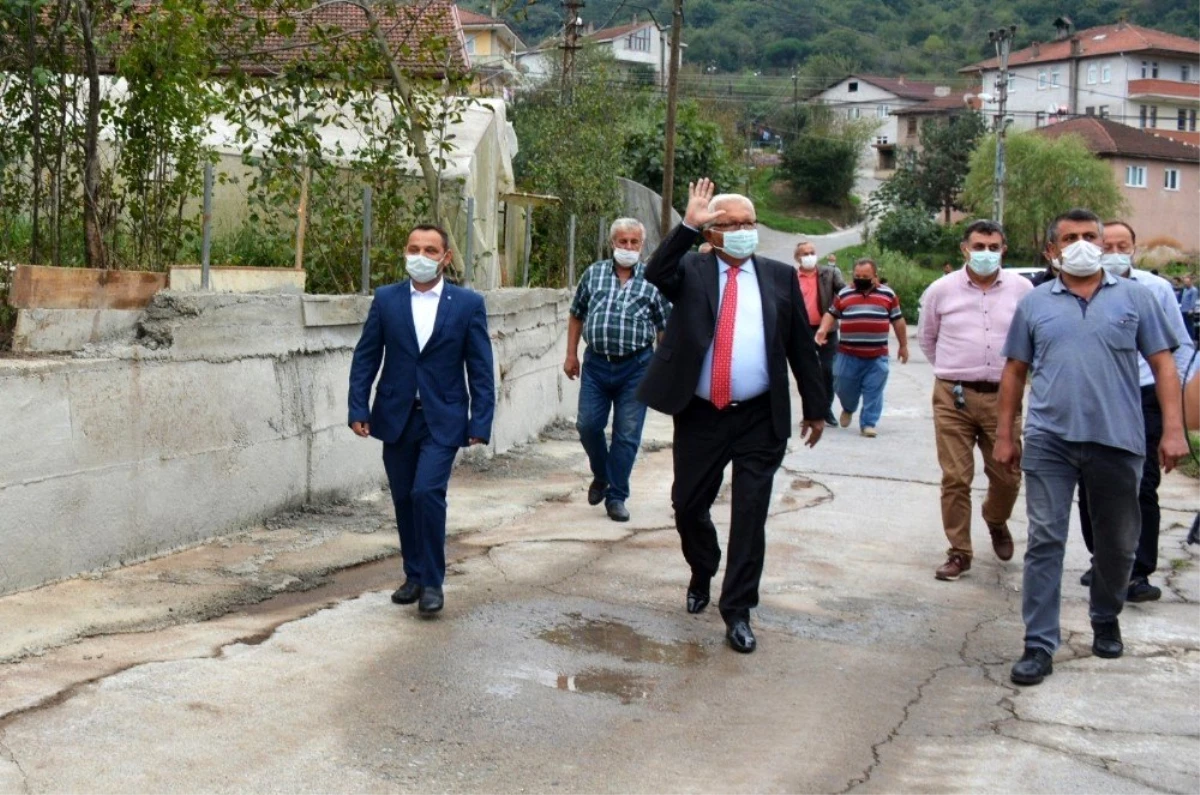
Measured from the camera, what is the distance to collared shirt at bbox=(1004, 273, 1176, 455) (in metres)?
5.92

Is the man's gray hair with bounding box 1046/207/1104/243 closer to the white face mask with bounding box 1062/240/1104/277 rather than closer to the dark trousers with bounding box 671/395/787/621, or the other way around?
the white face mask with bounding box 1062/240/1104/277

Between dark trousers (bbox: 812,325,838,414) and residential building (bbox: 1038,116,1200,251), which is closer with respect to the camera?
dark trousers (bbox: 812,325,838,414)

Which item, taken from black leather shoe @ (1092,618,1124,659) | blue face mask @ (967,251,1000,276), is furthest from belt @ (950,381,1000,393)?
black leather shoe @ (1092,618,1124,659)

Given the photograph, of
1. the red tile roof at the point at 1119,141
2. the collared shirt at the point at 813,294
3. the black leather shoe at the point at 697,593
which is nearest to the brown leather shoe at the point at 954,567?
the black leather shoe at the point at 697,593

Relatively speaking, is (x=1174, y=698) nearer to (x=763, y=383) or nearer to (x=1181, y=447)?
(x=1181, y=447)

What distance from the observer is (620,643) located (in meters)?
6.27

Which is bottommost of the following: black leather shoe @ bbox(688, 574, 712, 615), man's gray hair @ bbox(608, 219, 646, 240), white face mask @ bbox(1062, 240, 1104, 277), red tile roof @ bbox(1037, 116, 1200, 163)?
black leather shoe @ bbox(688, 574, 712, 615)

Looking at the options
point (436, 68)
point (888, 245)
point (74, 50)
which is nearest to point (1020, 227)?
point (888, 245)

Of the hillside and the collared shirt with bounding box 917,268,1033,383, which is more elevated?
the hillside

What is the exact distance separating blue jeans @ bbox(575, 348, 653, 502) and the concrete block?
9.64ft

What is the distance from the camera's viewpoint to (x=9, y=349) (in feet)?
21.7

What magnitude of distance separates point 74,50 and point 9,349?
201 cm

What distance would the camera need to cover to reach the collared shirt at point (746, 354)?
20.7 feet

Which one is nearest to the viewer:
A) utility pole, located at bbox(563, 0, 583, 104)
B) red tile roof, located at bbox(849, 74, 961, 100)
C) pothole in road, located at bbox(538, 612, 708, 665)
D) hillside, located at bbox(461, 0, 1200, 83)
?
pothole in road, located at bbox(538, 612, 708, 665)
